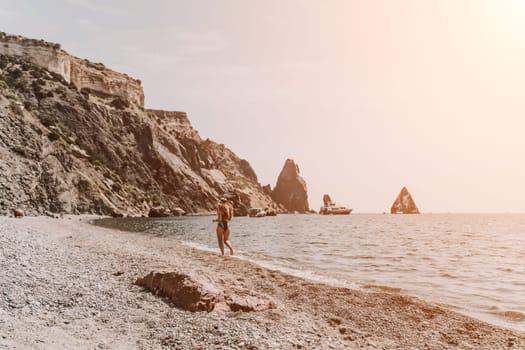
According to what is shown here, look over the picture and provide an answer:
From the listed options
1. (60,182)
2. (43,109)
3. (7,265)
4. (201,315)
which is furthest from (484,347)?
(43,109)

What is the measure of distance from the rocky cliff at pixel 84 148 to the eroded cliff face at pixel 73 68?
0.31 meters

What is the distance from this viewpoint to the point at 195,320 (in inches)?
380

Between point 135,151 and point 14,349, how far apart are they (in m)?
126

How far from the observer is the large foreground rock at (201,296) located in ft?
35.1

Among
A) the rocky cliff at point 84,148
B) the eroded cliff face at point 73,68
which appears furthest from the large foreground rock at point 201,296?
the eroded cliff face at point 73,68

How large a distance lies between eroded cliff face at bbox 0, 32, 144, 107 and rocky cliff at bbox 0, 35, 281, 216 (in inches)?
12.1

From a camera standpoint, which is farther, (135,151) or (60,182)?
(135,151)

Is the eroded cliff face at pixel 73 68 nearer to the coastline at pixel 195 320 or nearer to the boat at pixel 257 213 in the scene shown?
the boat at pixel 257 213

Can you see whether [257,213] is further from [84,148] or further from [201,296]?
[201,296]

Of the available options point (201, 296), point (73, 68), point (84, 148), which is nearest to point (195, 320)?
point (201, 296)

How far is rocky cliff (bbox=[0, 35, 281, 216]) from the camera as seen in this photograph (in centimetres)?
6456

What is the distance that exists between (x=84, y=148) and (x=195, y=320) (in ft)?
366

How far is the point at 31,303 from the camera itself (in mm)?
10031

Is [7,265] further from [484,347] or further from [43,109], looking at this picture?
[43,109]
